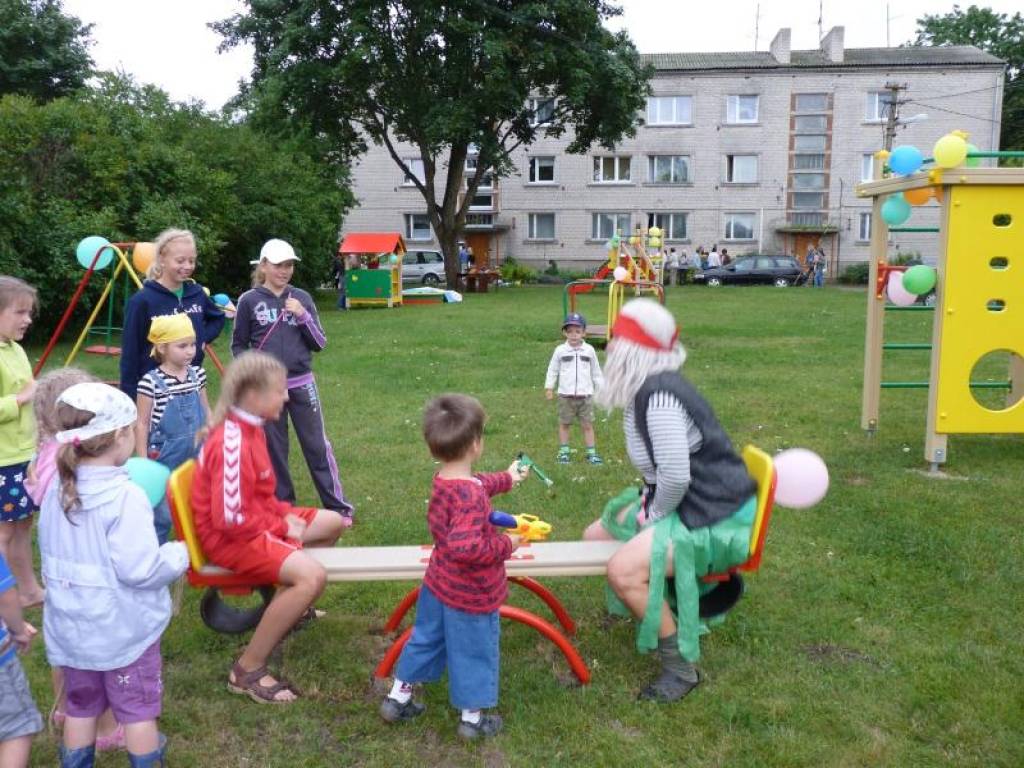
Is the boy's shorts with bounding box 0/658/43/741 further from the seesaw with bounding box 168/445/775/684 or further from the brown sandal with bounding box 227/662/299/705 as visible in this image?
the brown sandal with bounding box 227/662/299/705

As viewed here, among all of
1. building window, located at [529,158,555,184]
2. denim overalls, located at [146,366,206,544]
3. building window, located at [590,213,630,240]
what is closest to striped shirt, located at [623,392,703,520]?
denim overalls, located at [146,366,206,544]

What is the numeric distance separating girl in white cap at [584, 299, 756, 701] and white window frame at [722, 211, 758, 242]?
40688 mm

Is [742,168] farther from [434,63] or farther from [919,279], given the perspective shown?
[919,279]

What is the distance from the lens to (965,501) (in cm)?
607

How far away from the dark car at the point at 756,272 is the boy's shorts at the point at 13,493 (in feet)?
115

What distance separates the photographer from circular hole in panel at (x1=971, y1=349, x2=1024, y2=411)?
823 centimetres

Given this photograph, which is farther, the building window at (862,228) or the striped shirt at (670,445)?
the building window at (862,228)

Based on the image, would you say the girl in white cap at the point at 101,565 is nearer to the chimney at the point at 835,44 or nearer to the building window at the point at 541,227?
the building window at the point at 541,227

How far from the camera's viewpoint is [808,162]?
137 ft

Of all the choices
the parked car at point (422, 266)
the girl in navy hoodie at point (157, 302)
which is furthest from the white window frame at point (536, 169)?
the girl in navy hoodie at point (157, 302)

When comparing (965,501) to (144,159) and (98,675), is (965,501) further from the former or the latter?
(144,159)

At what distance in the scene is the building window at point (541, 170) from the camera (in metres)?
43.5

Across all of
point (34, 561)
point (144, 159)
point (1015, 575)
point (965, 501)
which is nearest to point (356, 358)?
point (144, 159)

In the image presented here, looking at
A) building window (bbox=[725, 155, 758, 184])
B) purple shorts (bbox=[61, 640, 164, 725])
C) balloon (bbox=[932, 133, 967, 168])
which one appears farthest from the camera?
building window (bbox=[725, 155, 758, 184])
